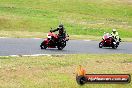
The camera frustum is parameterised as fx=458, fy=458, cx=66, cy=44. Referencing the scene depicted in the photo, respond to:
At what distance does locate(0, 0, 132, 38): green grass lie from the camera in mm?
45231

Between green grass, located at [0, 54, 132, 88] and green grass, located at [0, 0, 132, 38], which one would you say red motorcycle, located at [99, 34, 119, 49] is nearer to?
green grass, located at [0, 54, 132, 88]

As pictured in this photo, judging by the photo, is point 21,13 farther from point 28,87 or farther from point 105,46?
point 28,87

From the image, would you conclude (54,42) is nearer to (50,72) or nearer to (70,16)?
(50,72)

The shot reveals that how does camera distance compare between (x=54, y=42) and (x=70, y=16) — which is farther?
(x=70, y=16)

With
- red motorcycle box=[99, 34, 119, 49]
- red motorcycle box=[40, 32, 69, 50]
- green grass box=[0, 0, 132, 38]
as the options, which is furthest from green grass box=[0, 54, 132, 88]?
green grass box=[0, 0, 132, 38]

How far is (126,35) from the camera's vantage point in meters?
44.8

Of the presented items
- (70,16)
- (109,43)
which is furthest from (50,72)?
(70,16)

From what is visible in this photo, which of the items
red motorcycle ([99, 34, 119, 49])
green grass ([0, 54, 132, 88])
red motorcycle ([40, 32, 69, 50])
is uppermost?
green grass ([0, 54, 132, 88])

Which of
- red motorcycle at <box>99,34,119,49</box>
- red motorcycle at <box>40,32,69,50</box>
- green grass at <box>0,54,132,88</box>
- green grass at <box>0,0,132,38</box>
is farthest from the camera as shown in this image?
green grass at <box>0,0,132,38</box>

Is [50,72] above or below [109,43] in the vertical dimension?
above

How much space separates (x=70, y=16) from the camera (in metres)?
57.7

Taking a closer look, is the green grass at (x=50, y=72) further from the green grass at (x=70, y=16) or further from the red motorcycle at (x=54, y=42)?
the green grass at (x=70, y=16)

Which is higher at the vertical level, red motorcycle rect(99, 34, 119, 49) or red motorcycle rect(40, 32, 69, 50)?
red motorcycle rect(40, 32, 69, 50)

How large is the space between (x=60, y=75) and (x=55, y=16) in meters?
42.4
